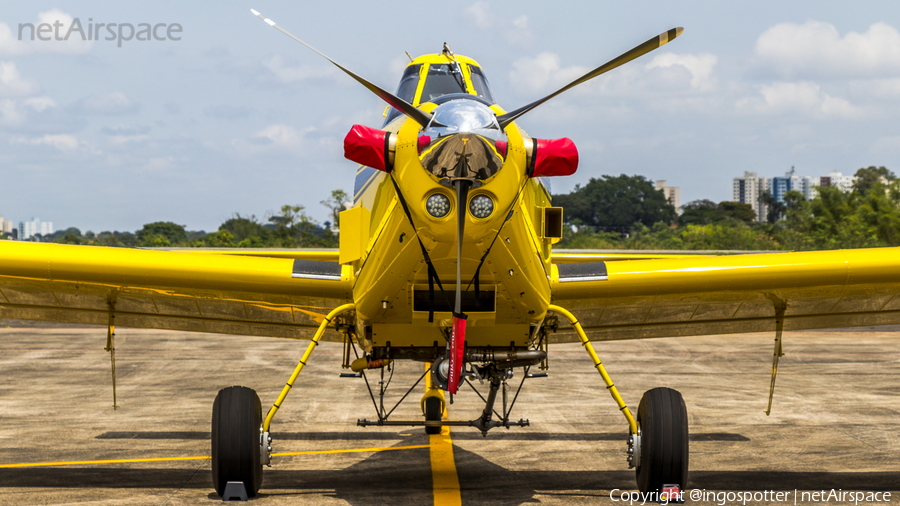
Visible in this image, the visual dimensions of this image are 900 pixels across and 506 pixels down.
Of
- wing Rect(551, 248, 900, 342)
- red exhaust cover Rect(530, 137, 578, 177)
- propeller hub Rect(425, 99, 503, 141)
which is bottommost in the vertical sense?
wing Rect(551, 248, 900, 342)

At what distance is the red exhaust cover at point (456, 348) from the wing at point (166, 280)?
186 centimetres

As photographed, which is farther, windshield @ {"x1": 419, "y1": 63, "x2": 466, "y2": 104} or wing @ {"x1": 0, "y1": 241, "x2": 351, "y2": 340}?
wing @ {"x1": 0, "y1": 241, "x2": 351, "y2": 340}

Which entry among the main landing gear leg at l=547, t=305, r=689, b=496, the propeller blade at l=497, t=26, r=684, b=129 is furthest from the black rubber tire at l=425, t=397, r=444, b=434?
the propeller blade at l=497, t=26, r=684, b=129

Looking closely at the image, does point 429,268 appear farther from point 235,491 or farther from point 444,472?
point 444,472

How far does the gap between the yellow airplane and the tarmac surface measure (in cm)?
85

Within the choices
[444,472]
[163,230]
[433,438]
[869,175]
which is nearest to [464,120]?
[444,472]

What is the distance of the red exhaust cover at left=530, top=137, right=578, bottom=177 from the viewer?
5.37 meters

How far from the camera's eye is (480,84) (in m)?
7.42

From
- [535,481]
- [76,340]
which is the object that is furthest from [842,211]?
[535,481]

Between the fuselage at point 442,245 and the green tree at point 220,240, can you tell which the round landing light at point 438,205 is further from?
the green tree at point 220,240

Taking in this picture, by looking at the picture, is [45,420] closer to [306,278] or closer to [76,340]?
[306,278]

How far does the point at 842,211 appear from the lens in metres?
48.7

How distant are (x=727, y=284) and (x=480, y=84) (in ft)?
9.83

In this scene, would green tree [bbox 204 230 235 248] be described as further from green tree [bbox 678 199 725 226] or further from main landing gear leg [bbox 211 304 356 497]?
green tree [bbox 678 199 725 226]
